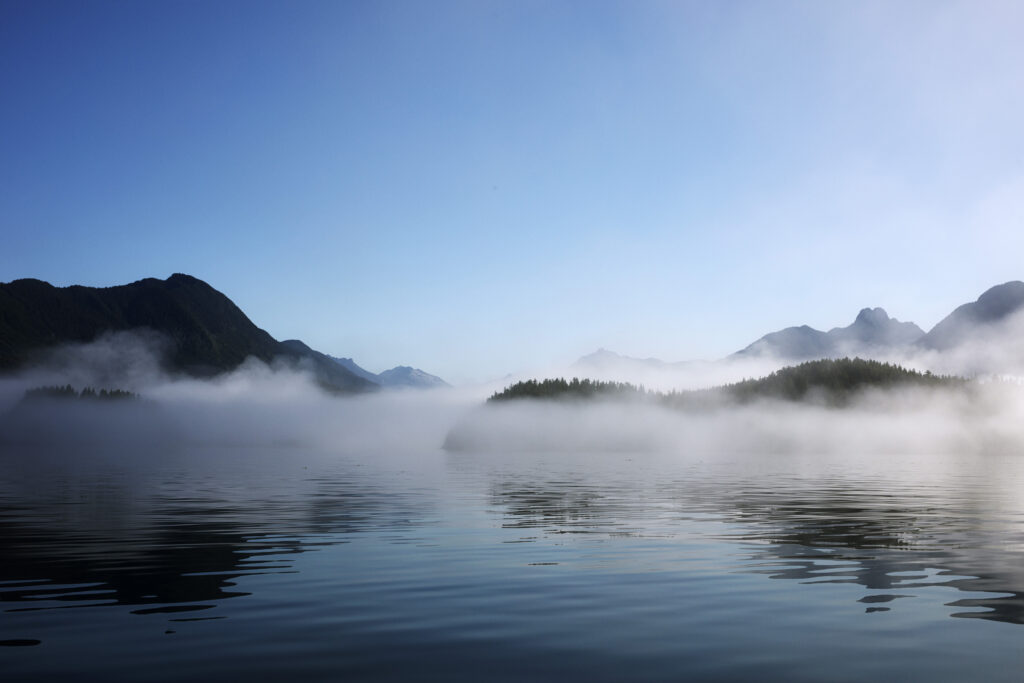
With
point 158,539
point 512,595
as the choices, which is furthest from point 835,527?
point 158,539

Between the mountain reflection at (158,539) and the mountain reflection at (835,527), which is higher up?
the mountain reflection at (158,539)

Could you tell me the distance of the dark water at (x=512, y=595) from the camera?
45.1 ft

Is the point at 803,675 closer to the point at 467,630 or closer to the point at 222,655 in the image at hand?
the point at 467,630

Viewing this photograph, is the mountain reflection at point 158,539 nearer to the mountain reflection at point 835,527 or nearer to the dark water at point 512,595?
the dark water at point 512,595

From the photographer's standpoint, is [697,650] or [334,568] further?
[334,568]

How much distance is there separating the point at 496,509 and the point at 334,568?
2278cm

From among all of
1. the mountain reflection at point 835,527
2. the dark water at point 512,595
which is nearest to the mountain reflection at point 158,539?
the dark water at point 512,595

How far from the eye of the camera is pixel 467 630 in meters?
16.3

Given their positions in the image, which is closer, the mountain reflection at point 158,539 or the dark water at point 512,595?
the dark water at point 512,595

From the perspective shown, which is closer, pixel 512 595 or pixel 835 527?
pixel 512 595

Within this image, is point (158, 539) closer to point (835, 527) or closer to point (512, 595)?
point (512, 595)

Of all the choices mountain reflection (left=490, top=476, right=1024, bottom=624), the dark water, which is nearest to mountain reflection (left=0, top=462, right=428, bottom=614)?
the dark water

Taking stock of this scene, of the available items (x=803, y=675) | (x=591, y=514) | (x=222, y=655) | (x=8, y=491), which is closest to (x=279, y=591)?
(x=222, y=655)

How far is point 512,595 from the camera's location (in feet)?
66.5
